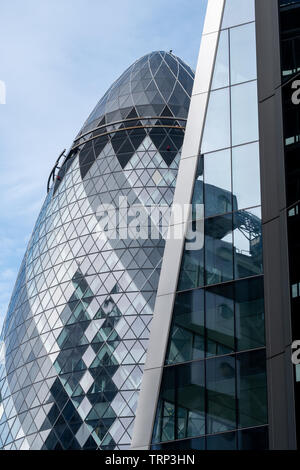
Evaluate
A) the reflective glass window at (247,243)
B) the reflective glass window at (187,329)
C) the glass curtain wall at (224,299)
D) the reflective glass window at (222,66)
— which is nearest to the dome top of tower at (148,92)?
the reflective glass window at (222,66)

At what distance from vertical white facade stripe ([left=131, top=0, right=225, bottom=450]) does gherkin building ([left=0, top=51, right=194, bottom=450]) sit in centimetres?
2771

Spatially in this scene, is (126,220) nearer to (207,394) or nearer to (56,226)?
(56,226)

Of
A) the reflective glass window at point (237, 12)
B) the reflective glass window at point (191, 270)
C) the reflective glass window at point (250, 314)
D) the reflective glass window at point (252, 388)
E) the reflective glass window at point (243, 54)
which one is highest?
the reflective glass window at point (237, 12)

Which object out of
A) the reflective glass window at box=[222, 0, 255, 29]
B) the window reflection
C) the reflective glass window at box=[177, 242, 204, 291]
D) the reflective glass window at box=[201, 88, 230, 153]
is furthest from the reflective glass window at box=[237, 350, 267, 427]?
the reflective glass window at box=[222, 0, 255, 29]

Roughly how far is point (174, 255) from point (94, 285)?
3337cm

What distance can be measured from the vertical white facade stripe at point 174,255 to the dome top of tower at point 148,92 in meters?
38.0

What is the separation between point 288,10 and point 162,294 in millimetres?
7388

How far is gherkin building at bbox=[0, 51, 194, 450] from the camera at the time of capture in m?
48.4

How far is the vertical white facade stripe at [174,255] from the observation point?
743 inches

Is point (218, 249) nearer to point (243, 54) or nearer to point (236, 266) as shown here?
point (236, 266)

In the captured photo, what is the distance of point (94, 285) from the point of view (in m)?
53.0

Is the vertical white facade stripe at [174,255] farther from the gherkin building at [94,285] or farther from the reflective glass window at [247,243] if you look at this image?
the gherkin building at [94,285]

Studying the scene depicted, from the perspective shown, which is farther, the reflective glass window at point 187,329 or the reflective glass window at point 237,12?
the reflective glass window at point 237,12

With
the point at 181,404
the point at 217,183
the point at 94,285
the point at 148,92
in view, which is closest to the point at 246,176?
the point at 217,183
